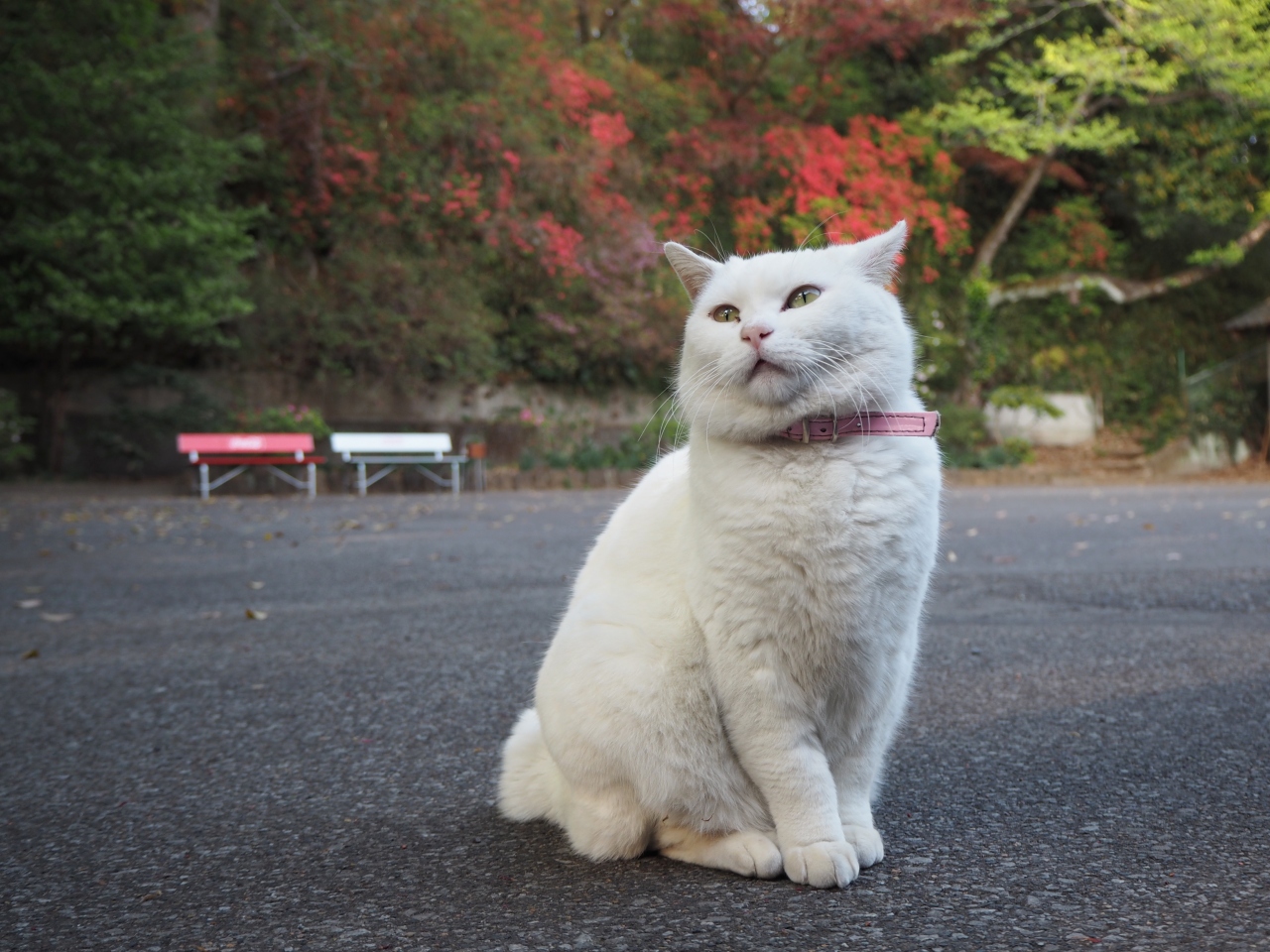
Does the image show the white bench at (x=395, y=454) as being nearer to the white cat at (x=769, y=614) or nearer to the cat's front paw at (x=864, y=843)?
the white cat at (x=769, y=614)

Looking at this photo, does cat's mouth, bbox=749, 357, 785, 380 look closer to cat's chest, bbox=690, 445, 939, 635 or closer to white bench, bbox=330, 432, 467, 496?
cat's chest, bbox=690, 445, 939, 635

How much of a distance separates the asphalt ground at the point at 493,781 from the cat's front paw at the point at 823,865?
0.09 feet

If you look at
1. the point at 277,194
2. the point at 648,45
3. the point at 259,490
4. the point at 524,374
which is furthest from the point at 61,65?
the point at 648,45

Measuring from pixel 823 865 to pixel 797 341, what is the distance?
0.83m

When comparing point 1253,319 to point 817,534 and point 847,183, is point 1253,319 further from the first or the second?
point 817,534

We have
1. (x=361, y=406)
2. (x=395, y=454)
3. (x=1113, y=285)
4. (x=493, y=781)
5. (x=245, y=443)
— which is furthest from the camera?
(x=1113, y=285)

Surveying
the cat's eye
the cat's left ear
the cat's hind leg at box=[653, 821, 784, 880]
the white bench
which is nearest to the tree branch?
the white bench

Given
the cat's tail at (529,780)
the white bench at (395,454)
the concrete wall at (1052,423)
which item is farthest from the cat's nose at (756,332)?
the concrete wall at (1052,423)

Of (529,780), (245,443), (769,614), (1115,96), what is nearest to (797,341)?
(769,614)

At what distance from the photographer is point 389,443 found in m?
12.7

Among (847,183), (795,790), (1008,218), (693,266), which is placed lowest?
(795,790)

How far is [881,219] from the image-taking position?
14.5 m

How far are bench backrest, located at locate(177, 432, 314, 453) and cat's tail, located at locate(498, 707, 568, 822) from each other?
33.9 feet

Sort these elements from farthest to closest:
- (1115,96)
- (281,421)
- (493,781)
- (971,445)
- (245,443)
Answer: (1115,96), (971,445), (281,421), (245,443), (493,781)
